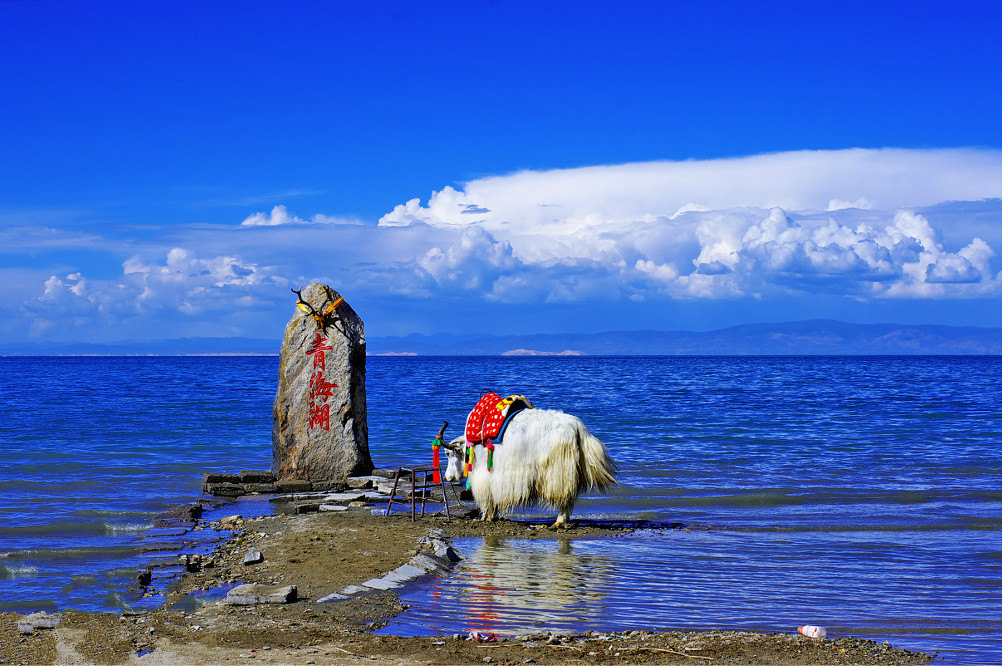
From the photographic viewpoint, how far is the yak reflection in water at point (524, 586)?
636cm

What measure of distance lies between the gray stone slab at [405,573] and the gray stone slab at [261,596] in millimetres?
797

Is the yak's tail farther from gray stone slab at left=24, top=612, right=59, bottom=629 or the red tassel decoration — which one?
gray stone slab at left=24, top=612, right=59, bottom=629

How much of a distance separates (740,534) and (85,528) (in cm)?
727

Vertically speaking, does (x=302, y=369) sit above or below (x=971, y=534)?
above

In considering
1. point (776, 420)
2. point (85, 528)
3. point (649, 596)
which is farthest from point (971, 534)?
point (776, 420)

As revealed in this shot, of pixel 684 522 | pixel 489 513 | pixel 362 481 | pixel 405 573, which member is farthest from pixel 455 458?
pixel 405 573

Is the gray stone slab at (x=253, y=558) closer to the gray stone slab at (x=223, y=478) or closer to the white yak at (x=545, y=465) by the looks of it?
the white yak at (x=545, y=465)

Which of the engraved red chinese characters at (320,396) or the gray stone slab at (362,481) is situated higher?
the engraved red chinese characters at (320,396)

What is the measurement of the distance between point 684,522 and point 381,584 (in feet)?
16.3

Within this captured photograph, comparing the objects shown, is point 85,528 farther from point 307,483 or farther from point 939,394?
point 939,394

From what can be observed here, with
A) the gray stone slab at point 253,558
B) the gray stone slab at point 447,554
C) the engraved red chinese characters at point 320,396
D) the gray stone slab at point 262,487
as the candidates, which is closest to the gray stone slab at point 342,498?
the gray stone slab at point 262,487

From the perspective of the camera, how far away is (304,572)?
7.73 meters

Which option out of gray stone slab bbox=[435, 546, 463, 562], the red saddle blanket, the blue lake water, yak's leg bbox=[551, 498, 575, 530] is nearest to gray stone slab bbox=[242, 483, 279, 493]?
the blue lake water

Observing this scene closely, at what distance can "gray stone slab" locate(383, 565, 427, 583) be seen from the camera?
7266 millimetres
